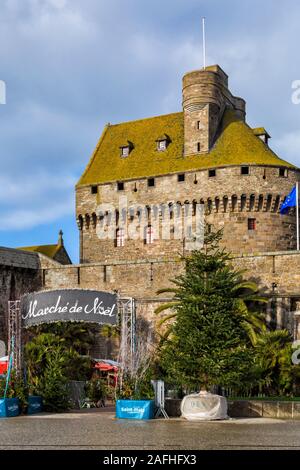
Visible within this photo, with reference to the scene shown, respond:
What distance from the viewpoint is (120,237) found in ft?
169

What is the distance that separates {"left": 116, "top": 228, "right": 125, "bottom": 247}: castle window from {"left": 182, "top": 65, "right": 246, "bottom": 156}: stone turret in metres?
6.71

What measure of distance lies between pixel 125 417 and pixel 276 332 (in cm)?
1372

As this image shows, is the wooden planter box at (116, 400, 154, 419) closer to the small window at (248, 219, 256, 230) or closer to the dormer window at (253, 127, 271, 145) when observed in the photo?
the small window at (248, 219, 256, 230)

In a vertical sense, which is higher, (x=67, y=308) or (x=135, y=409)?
(x=67, y=308)

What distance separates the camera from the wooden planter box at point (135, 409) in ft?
74.1

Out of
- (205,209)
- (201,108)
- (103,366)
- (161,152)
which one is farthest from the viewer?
(161,152)

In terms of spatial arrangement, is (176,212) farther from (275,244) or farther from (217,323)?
(217,323)

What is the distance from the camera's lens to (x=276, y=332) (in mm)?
34875

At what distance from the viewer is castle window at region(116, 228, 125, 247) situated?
51375 mm

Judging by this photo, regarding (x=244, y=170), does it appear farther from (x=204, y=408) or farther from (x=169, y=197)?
(x=204, y=408)

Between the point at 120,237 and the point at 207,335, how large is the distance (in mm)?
27846

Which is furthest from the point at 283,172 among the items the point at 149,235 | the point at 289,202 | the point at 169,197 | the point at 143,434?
the point at 143,434
